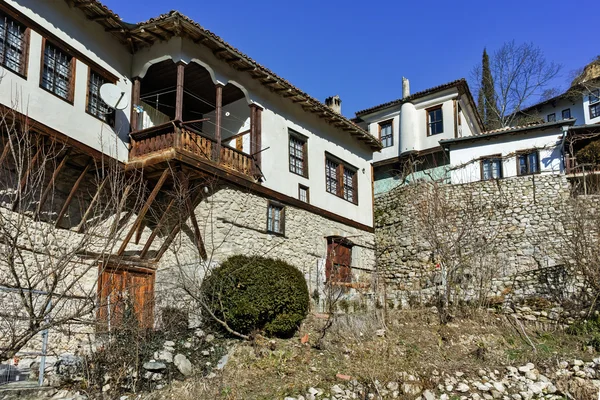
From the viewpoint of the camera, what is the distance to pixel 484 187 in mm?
21172

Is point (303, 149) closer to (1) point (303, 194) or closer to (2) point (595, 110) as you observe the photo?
(1) point (303, 194)

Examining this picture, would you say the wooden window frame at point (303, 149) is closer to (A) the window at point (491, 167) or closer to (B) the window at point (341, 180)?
(B) the window at point (341, 180)

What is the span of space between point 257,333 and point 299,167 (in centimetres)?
710

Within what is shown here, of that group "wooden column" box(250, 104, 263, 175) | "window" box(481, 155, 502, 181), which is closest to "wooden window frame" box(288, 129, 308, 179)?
"wooden column" box(250, 104, 263, 175)

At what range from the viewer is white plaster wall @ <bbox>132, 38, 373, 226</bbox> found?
573 inches

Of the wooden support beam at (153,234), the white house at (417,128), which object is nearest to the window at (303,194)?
the wooden support beam at (153,234)

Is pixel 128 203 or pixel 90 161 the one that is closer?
pixel 90 161

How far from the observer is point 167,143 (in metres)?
13.5

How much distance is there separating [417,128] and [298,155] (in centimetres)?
969

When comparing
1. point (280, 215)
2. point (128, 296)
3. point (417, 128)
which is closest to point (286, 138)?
point (280, 215)

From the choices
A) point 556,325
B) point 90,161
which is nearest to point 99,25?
point 90,161

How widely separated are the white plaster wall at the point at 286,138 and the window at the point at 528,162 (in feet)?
19.7

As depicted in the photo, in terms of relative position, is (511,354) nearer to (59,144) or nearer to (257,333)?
(257,333)

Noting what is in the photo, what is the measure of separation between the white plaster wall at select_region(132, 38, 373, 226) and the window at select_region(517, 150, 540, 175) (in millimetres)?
6014
